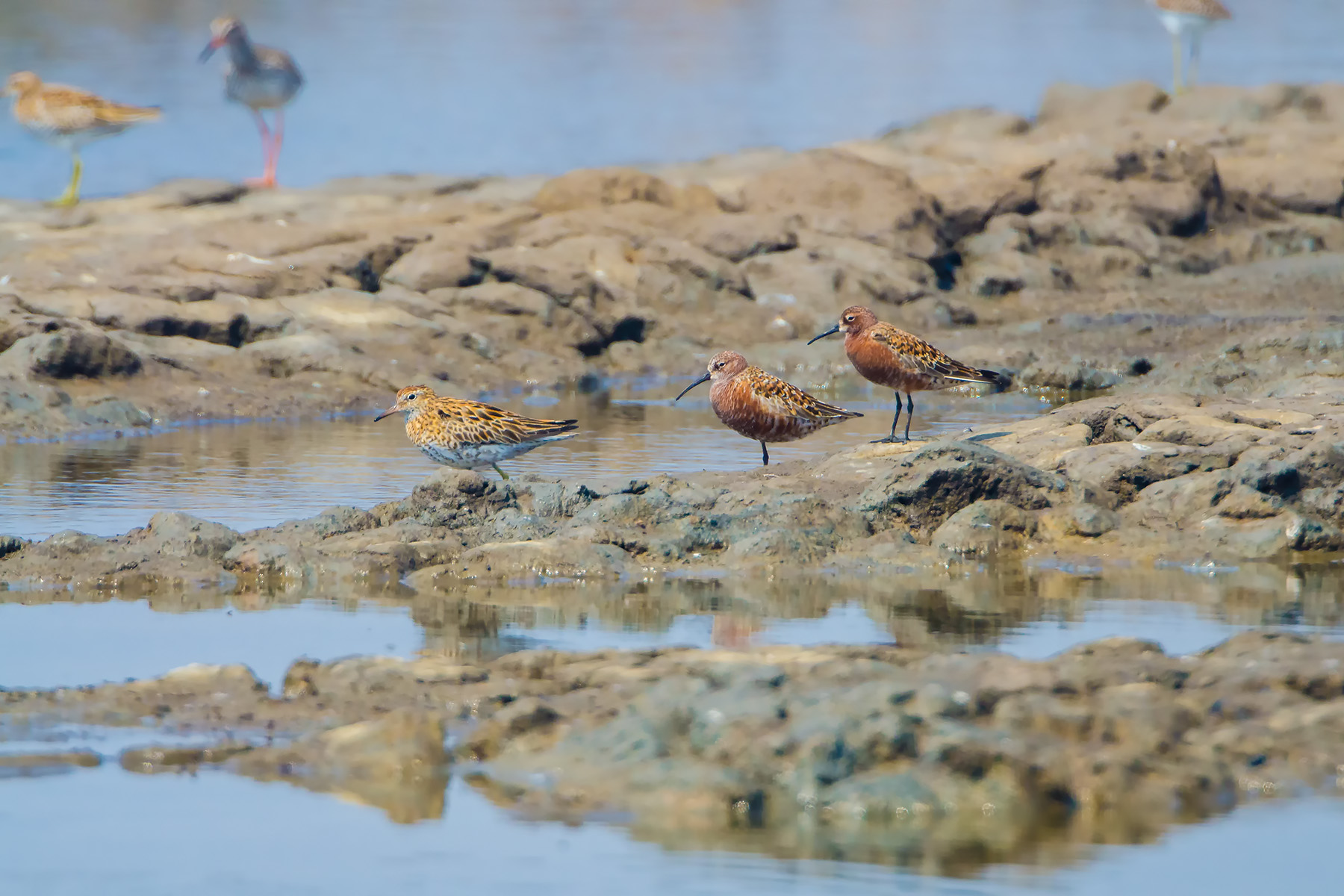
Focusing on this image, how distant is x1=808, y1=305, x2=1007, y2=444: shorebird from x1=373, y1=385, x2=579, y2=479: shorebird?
236cm

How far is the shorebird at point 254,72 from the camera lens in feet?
82.6

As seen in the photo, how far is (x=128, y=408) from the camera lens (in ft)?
52.3

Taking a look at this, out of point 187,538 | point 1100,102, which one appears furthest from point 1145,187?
point 187,538

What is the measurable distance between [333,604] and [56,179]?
22.9 metres

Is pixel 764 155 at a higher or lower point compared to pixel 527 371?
higher

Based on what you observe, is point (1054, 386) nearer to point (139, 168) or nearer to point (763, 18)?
point (139, 168)

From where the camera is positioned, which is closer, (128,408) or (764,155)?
(128,408)

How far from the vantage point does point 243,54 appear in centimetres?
2520

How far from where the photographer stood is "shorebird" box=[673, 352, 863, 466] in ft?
39.1

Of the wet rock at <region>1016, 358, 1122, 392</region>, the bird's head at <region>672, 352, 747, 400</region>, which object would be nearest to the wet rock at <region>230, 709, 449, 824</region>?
the bird's head at <region>672, 352, 747, 400</region>

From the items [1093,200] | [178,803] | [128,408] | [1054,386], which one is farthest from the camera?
[1093,200]

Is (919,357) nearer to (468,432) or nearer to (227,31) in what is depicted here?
(468,432)

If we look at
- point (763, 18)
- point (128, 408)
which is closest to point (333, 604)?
point (128, 408)

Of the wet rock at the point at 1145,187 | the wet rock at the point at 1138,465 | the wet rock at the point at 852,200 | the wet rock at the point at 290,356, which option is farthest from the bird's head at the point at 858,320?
the wet rock at the point at 1145,187
